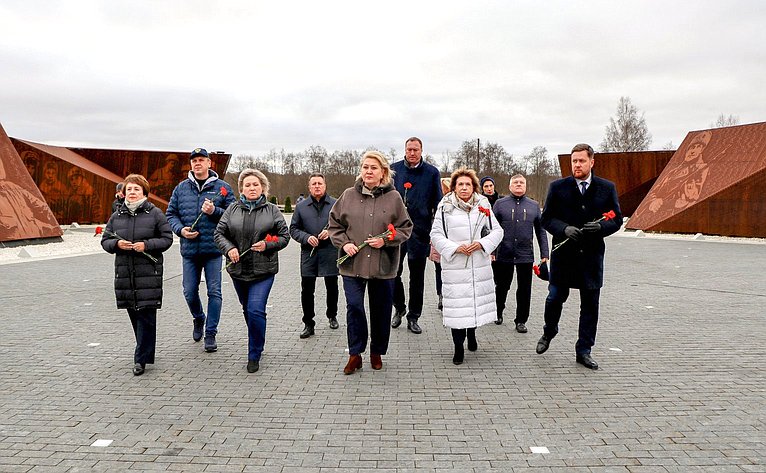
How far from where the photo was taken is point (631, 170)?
26.0 meters

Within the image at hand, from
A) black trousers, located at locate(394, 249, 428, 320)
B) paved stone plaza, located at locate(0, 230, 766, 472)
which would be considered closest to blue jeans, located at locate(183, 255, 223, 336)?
paved stone plaza, located at locate(0, 230, 766, 472)

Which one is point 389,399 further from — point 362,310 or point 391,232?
point 391,232

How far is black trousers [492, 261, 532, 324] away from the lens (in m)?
6.23

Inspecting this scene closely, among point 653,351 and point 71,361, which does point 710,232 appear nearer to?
point 653,351

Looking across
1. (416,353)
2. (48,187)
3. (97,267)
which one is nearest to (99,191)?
(48,187)

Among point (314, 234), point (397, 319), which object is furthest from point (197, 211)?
point (397, 319)

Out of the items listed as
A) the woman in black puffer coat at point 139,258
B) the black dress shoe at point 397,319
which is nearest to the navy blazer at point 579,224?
the black dress shoe at point 397,319

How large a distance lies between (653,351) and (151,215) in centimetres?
482

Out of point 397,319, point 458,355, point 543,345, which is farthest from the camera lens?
point 397,319

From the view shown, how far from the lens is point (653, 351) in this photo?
17.4ft

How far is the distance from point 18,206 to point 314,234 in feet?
40.0

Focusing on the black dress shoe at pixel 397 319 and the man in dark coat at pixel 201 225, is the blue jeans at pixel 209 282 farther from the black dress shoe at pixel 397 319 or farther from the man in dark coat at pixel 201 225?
the black dress shoe at pixel 397 319

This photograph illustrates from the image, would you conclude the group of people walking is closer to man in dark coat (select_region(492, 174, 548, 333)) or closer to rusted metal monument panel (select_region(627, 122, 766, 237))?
man in dark coat (select_region(492, 174, 548, 333))

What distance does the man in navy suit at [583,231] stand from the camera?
185 inches
